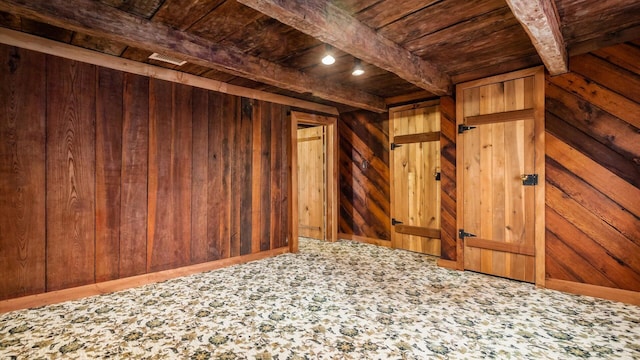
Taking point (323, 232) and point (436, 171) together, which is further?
point (323, 232)

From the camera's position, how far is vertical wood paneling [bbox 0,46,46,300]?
2.34m

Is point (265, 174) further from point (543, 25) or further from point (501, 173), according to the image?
point (543, 25)

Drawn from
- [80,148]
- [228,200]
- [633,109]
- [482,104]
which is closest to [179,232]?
[228,200]

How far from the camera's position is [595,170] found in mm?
2627

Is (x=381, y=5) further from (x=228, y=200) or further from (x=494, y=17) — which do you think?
(x=228, y=200)

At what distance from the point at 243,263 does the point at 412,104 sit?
310cm

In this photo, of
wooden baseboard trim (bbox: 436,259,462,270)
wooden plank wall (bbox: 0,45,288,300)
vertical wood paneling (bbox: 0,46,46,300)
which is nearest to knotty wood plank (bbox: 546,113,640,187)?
wooden baseboard trim (bbox: 436,259,462,270)

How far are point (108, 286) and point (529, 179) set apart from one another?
4077mm

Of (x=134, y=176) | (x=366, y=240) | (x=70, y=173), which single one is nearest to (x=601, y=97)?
(x=366, y=240)

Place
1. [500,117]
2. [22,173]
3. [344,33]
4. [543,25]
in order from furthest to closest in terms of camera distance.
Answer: [500,117], [22,173], [344,33], [543,25]

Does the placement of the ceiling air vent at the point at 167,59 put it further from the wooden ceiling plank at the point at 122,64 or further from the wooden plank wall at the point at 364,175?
the wooden plank wall at the point at 364,175

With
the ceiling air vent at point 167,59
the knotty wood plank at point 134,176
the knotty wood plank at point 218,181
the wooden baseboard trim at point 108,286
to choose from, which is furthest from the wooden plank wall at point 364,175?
the knotty wood plank at point 134,176

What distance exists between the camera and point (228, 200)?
11.9ft

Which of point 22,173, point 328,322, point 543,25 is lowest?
point 328,322
